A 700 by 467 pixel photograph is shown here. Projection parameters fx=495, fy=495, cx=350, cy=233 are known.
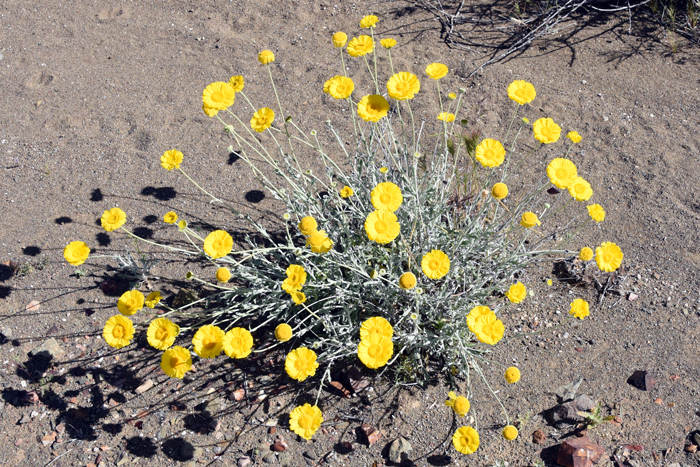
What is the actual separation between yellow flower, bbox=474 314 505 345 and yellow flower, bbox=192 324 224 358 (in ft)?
3.94

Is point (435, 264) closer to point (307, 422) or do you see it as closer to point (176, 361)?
point (307, 422)

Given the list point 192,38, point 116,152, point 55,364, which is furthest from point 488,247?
point 192,38

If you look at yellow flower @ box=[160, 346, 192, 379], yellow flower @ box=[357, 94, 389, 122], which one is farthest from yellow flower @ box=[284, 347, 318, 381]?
yellow flower @ box=[357, 94, 389, 122]

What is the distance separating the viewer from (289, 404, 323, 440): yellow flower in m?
2.27

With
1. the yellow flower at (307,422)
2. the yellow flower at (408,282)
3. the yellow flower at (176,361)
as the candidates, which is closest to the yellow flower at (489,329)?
the yellow flower at (408,282)

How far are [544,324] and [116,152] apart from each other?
3.53 meters

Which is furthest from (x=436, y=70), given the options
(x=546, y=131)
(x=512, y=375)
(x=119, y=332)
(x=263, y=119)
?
(x=119, y=332)

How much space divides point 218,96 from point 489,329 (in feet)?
5.90

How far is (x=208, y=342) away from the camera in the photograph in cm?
236

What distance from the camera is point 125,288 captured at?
336 centimetres

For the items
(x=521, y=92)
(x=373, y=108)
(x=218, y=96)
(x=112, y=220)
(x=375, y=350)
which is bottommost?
(x=375, y=350)

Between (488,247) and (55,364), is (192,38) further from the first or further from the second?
(488,247)

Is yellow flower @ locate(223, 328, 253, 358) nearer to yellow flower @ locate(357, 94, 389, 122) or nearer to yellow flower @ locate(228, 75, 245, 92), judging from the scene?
yellow flower @ locate(357, 94, 389, 122)

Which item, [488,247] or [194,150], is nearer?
[488,247]
